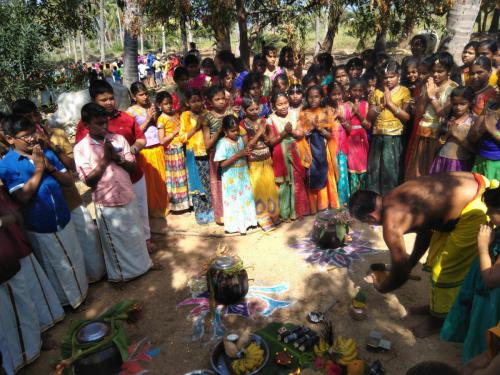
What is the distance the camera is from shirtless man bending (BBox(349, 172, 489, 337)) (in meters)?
2.90

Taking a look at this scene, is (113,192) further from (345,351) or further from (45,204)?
(345,351)

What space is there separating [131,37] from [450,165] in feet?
24.0

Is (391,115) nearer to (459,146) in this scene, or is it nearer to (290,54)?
(459,146)

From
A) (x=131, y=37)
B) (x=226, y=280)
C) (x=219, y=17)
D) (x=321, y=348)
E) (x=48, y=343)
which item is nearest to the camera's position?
(x=321, y=348)

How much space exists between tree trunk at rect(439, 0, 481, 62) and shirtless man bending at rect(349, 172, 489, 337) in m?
5.57

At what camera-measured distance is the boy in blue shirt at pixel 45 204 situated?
3.32 meters

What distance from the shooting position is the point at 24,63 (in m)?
6.18

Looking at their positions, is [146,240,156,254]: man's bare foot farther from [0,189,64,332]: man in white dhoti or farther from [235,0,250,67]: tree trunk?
[235,0,250,67]: tree trunk

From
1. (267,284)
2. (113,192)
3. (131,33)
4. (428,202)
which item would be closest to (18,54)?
(131,33)

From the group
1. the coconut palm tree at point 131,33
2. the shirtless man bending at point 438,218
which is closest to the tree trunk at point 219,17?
the coconut palm tree at point 131,33

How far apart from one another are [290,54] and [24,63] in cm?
429

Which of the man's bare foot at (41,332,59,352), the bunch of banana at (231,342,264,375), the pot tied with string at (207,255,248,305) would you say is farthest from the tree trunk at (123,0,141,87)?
the bunch of banana at (231,342,264,375)

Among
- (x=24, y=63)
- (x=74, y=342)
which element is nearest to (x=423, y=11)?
(x=24, y=63)

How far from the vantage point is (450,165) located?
4582 mm
